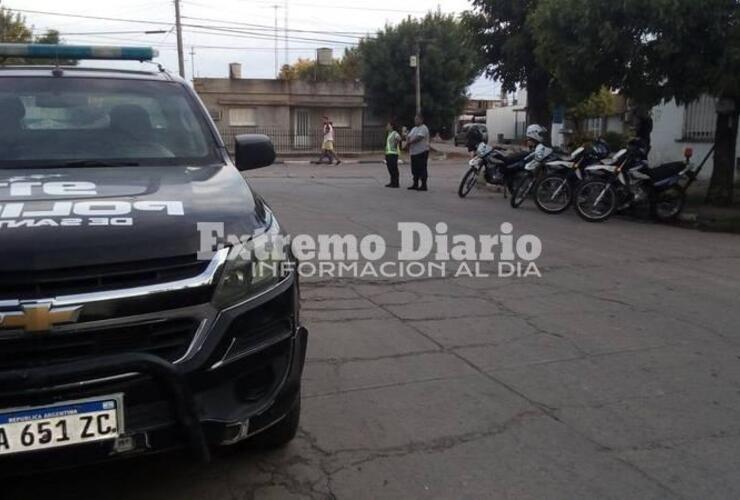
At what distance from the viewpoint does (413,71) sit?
1529 inches

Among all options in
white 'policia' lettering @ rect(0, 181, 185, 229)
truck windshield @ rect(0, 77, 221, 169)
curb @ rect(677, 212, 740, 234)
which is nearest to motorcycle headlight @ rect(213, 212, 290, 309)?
white 'policia' lettering @ rect(0, 181, 185, 229)

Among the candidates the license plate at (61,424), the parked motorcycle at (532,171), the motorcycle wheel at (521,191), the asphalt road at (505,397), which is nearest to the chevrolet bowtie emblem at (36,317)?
the license plate at (61,424)

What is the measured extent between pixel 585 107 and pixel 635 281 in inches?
982

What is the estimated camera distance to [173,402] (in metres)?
2.71

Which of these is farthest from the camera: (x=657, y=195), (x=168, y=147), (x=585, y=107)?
(x=585, y=107)

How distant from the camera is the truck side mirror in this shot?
4.60 meters

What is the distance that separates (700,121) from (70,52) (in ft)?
56.5

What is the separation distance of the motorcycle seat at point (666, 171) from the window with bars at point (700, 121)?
673 centimetres

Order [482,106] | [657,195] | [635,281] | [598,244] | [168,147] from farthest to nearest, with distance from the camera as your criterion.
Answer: [482,106] < [657,195] < [598,244] < [635,281] < [168,147]

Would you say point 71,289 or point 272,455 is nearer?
point 71,289

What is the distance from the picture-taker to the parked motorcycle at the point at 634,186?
12039 mm

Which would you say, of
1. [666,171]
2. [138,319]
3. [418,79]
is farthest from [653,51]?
Result: [418,79]

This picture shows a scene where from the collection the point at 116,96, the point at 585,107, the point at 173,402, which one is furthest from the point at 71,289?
the point at 585,107

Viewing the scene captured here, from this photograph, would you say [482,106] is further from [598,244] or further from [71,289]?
[71,289]
